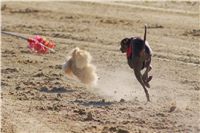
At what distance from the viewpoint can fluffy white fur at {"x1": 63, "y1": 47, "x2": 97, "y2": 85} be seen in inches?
467

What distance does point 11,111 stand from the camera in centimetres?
1139

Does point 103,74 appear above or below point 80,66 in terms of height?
below

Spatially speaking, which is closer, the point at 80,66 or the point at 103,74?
the point at 80,66

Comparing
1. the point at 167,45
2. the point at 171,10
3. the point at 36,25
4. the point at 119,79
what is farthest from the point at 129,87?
the point at 171,10

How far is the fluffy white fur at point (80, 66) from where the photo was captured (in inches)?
467

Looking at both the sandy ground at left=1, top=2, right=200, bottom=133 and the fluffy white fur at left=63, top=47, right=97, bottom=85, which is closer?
the sandy ground at left=1, top=2, right=200, bottom=133

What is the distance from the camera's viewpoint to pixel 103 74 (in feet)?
48.1

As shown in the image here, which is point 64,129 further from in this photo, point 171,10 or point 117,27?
point 171,10

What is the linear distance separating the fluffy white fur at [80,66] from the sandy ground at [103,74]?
0.47 m

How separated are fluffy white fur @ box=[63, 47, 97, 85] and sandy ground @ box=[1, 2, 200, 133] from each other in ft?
1.54

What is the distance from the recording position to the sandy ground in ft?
35.1

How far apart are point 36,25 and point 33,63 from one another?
19.2 feet

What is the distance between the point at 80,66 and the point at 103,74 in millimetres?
2820

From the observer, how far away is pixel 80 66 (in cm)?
1188
